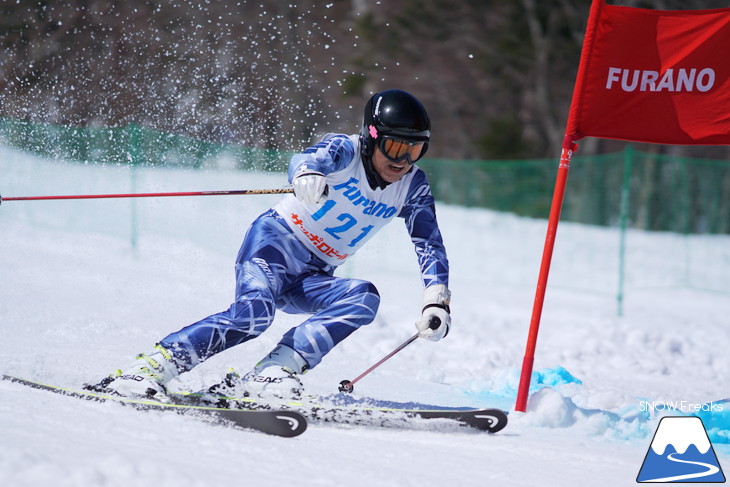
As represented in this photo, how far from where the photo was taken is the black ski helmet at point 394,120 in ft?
12.3

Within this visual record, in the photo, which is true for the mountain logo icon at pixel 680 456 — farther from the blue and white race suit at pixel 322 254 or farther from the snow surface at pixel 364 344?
the blue and white race suit at pixel 322 254

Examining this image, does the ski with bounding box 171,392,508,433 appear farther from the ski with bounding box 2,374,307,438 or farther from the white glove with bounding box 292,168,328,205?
the white glove with bounding box 292,168,328,205

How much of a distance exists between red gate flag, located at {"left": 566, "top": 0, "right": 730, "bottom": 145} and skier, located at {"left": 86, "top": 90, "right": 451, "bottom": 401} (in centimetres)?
116

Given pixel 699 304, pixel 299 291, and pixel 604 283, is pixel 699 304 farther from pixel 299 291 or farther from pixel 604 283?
pixel 299 291

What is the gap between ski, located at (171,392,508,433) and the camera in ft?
11.3

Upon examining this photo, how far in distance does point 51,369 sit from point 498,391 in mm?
2677

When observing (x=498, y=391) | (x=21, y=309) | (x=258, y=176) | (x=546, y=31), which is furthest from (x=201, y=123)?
(x=546, y=31)

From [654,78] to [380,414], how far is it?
2.53 m

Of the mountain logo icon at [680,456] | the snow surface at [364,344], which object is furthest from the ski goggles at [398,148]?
the mountain logo icon at [680,456]

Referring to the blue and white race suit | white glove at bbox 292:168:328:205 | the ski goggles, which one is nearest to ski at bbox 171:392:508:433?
the blue and white race suit

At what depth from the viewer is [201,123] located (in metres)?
10.3

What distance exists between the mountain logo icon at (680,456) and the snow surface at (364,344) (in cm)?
14

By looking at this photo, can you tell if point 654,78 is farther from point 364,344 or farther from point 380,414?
point 364,344

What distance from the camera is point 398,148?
3.77 m
